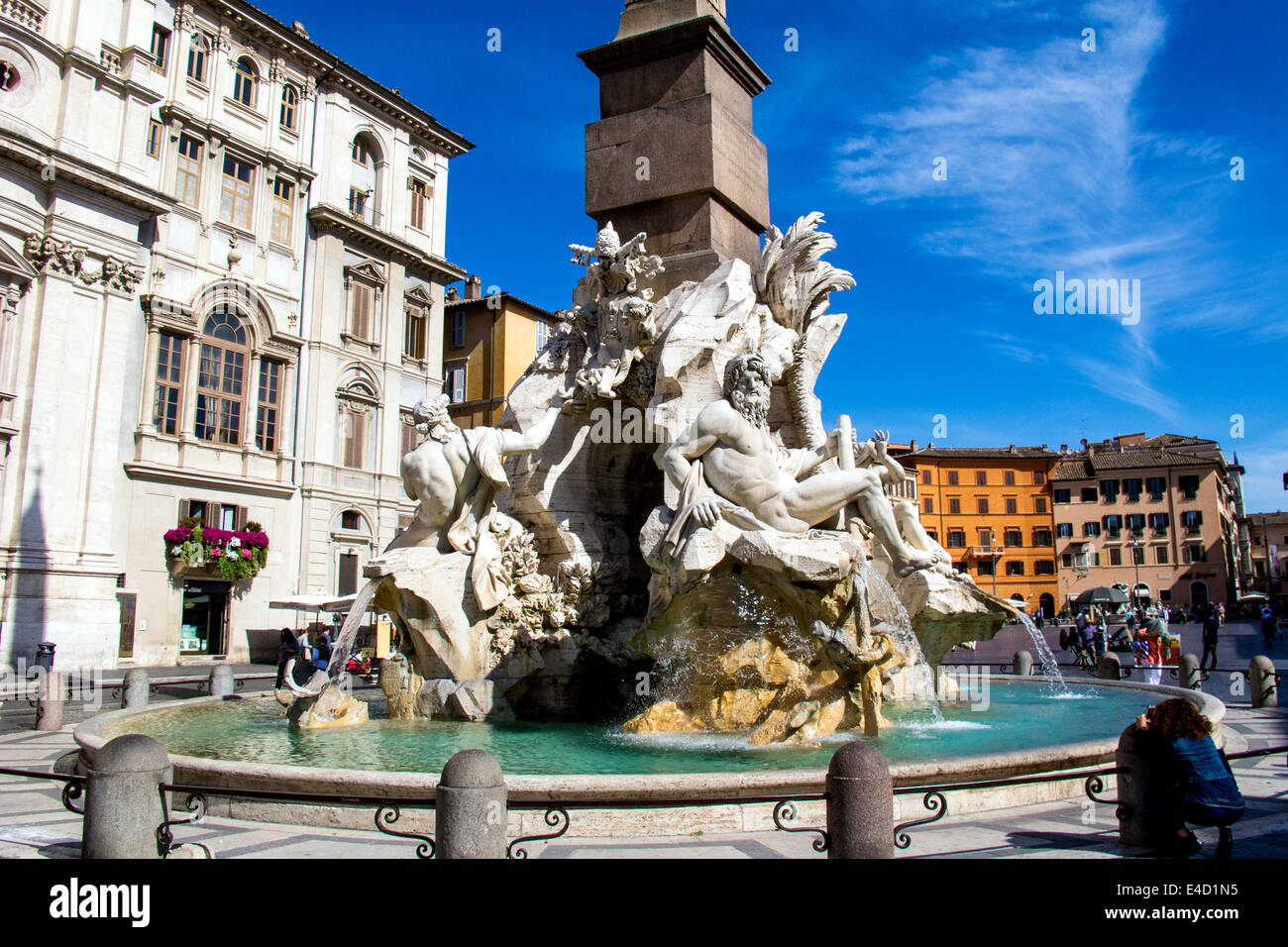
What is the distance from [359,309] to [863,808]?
3092cm

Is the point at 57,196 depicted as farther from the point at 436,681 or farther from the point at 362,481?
the point at 436,681

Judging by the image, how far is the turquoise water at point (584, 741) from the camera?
6809 mm

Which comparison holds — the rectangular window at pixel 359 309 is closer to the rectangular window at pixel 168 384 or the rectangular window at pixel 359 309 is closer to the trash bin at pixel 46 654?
the rectangular window at pixel 168 384

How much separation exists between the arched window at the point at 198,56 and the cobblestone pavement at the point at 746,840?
27524mm

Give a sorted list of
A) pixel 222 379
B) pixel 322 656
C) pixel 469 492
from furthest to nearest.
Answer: pixel 222 379 → pixel 322 656 → pixel 469 492

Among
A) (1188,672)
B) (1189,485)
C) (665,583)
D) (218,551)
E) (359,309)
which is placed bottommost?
(1188,672)

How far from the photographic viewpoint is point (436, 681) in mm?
9398

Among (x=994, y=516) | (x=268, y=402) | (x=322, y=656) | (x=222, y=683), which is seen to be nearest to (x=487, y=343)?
(x=268, y=402)

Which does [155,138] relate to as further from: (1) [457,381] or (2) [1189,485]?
(2) [1189,485]

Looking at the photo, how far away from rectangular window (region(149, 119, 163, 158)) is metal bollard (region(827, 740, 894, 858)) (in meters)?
28.7

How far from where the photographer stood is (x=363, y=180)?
33.5 metres

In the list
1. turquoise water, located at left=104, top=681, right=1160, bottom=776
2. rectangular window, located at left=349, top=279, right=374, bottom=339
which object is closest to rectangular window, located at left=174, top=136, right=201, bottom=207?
rectangular window, located at left=349, top=279, right=374, bottom=339

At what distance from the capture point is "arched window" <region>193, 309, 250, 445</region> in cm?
2770
